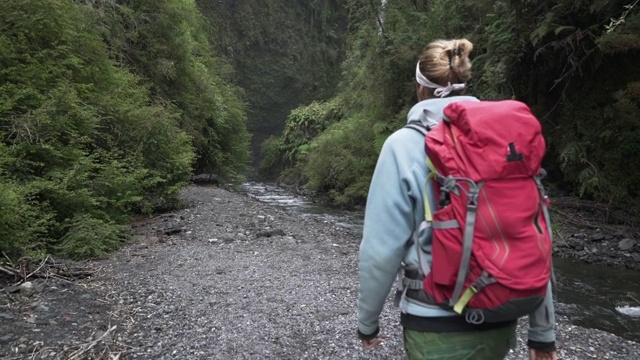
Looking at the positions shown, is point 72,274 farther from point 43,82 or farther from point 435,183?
point 435,183

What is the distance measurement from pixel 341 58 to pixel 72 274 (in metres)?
48.0

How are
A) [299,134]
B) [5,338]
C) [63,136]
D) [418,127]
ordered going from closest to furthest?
[418,127], [5,338], [63,136], [299,134]

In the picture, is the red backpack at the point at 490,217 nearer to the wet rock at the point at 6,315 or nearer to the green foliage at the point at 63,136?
the wet rock at the point at 6,315

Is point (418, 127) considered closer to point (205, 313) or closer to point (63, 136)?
point (205, 313)

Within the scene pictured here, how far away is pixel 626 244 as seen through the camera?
9.52 m

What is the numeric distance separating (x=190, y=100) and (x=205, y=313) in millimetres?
13772

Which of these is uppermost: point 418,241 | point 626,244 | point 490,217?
point 490,217

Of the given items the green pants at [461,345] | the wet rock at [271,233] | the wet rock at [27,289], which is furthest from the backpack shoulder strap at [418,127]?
the wet rock at [271,233]

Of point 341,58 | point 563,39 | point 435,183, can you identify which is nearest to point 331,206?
point 563,39

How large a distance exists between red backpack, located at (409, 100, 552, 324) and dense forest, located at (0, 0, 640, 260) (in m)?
5.63

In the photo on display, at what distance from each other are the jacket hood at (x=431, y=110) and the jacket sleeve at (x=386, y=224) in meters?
0.13

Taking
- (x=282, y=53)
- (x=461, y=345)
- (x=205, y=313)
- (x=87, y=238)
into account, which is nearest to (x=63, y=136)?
(x=87, y=238)

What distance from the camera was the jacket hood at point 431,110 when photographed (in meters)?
1.73

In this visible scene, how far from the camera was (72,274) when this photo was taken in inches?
226
